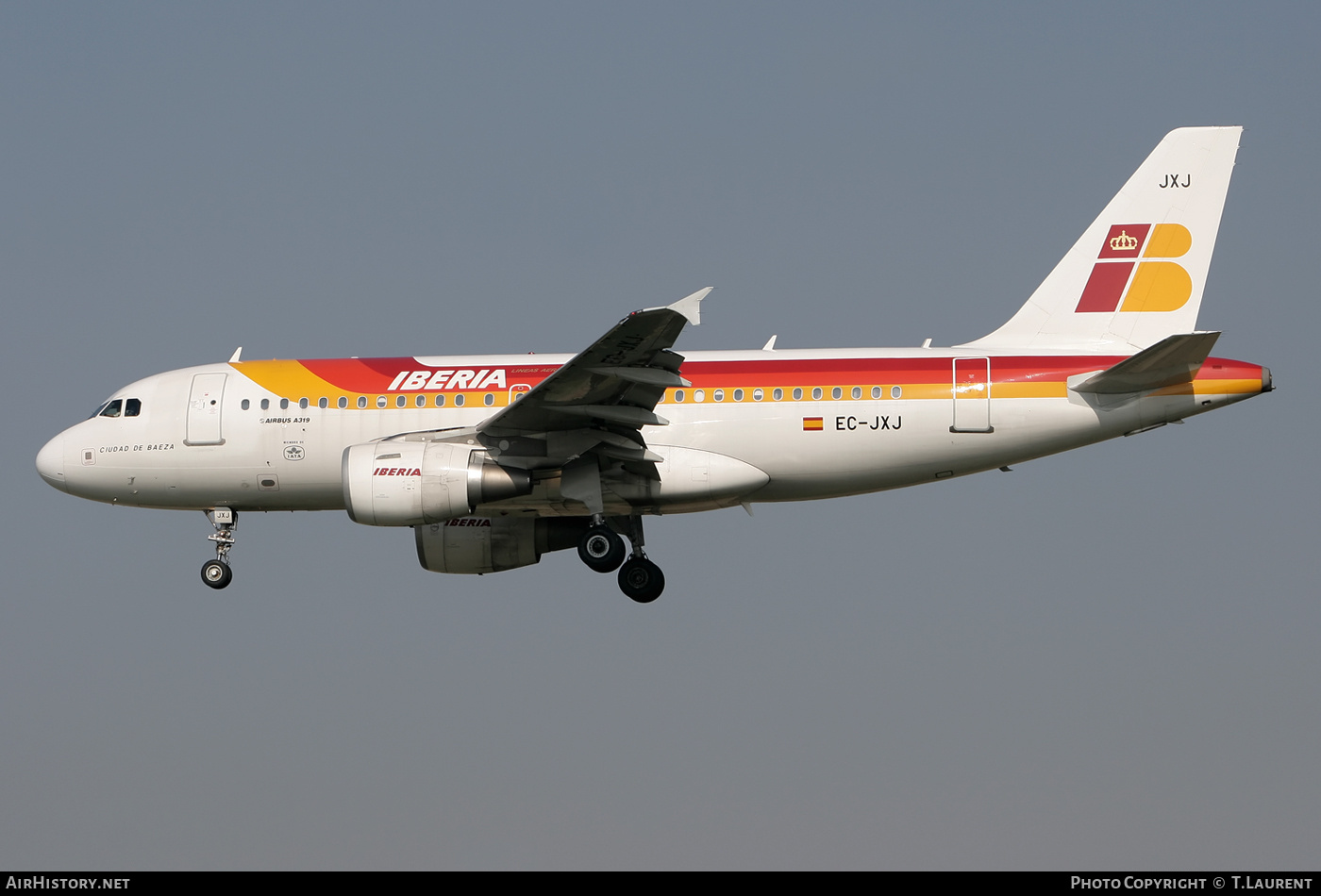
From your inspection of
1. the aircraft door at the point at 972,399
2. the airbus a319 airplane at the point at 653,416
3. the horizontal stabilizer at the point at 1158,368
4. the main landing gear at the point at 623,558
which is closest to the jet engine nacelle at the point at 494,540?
Answer: the airbus a319 airplane at the point at 653,416

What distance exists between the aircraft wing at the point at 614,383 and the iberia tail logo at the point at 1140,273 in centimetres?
798

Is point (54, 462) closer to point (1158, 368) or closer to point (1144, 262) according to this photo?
point (1158, 368)

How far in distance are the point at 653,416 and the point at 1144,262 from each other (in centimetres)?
930

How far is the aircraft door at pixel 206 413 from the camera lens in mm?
27188

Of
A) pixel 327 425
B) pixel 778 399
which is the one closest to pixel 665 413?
pixel 778 399

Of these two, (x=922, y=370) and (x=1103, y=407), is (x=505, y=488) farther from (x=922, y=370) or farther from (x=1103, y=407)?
(x=1103, y=407)

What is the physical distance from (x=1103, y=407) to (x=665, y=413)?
23.1 feet

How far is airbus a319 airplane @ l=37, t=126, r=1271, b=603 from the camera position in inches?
957

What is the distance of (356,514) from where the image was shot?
2419 cm

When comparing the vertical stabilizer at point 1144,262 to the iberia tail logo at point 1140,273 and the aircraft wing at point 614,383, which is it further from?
the aircraft wing at point 614,383

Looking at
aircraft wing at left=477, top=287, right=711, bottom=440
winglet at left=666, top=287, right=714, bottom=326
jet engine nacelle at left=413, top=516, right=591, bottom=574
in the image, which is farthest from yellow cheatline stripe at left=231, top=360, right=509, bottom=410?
winglet at left=666, top=287, right=714, bottom=326

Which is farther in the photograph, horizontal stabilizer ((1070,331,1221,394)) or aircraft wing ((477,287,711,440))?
horizontal stabilizer ((1070,331,1221,394))

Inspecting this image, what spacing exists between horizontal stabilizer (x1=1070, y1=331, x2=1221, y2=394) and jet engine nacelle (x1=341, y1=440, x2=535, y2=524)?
31.3 ft

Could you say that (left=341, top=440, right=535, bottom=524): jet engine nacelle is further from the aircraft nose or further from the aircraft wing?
the aircraft nose
